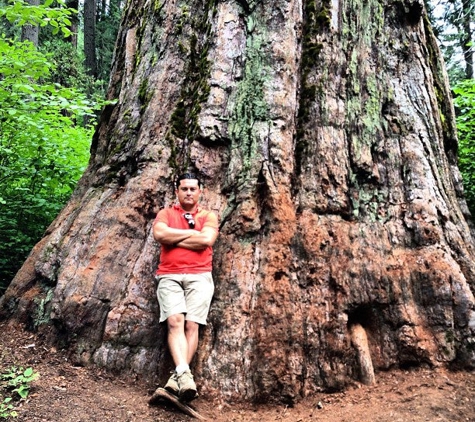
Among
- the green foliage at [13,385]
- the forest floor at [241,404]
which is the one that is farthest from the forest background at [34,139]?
the forest floor at [241,404]

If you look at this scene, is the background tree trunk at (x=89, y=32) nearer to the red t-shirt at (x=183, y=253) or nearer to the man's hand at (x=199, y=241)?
the red t-shirt at (x=183, y=253)

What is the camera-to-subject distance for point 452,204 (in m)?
4.95

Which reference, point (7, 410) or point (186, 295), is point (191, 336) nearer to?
point (186, 295)

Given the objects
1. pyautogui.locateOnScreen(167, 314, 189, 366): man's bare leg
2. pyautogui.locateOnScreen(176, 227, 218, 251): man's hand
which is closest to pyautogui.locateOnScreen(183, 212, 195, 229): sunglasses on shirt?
pyautogui.locateOnScreen(176, 227, 218, 251): man's hand

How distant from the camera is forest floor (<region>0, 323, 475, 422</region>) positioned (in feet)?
11.5

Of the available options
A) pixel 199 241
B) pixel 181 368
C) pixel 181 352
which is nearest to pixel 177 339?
pixel 181 352

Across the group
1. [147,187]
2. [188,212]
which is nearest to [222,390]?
[188,212]

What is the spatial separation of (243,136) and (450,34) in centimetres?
1524

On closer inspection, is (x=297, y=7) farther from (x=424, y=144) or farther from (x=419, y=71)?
(x=424, y=144)

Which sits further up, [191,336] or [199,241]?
[199,241]

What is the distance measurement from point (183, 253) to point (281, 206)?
1087mm

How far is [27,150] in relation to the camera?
22.2 ft

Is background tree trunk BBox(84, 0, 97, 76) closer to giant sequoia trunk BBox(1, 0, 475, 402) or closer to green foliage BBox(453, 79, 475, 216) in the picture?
giant sequoia trunk BBox(1, 0, 475, 402)

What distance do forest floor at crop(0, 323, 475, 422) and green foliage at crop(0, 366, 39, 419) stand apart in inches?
2.1
